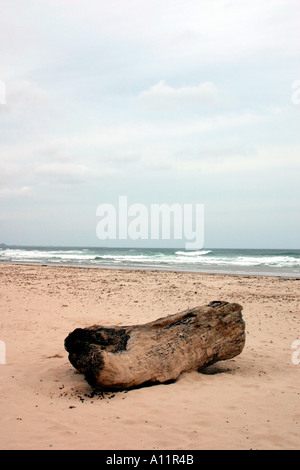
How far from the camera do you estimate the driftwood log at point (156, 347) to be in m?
5.20

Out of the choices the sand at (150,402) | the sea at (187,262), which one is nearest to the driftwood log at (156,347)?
the sand at (150,402)

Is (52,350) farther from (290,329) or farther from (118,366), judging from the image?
(290,329)

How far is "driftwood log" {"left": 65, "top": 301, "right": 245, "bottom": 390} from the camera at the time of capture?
520 centimetres

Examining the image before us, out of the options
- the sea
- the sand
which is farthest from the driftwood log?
the sea

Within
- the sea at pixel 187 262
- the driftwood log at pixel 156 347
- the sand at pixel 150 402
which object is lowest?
the sea at pixel 187 262

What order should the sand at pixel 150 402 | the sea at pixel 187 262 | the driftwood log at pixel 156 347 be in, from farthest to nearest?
the sea at pixel 187 262, the driftwood log at pixel 156 347, the sand at pixel 150 402

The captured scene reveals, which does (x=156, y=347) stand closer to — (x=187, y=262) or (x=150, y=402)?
(x=150, y=402)

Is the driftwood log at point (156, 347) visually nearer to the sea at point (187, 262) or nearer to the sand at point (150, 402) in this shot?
the sand at point (150, 402)

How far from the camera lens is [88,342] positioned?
563cm

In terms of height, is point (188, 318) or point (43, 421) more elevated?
point (188, 318)

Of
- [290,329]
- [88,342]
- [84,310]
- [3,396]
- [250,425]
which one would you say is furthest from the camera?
[84,310]

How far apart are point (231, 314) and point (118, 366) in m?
2.25
